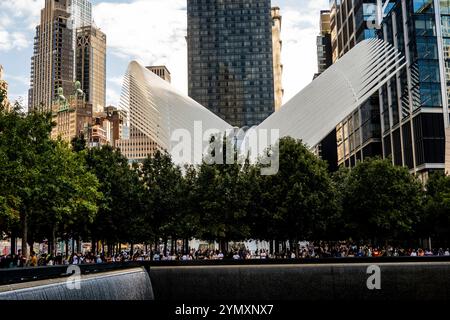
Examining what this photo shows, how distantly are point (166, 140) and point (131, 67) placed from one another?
7731 mm

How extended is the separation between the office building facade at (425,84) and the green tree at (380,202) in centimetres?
2203

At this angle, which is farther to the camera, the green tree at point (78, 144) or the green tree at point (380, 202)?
the green tree at point (78, 144)

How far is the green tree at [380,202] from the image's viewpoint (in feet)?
152

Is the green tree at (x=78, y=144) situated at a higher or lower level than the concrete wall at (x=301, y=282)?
higher

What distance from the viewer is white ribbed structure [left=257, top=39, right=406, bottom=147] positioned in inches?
1860

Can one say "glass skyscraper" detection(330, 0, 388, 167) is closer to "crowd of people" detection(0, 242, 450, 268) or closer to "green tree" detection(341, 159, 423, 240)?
"green tree" detection(341, 159, 423, 240)

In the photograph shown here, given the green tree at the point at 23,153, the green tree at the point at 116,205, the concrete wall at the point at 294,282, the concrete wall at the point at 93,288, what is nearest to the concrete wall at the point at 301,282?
the concrete wall at the point at 294,282

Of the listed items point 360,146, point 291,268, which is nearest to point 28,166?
point 291,268

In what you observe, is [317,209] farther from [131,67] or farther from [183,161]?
[131,67]

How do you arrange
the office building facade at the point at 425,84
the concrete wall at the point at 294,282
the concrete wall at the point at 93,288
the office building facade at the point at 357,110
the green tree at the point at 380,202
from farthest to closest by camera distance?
the office building facade at the point at 357,110, the office building facade at the point at 425,84, the green tree at the point at 380,202, the concrete wall at the point at 294,282, the concrete wall at the point at 93,288

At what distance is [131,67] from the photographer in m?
53.7

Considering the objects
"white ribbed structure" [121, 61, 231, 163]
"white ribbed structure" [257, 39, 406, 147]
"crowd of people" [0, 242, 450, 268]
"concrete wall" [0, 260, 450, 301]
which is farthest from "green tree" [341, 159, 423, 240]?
"concrete wall" [0, 260, 450, 301]

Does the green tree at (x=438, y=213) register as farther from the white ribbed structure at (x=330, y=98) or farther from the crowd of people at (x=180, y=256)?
the white ribbed structure at (x=330, y=98)

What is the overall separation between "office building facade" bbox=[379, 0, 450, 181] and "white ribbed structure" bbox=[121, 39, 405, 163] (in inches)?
771
